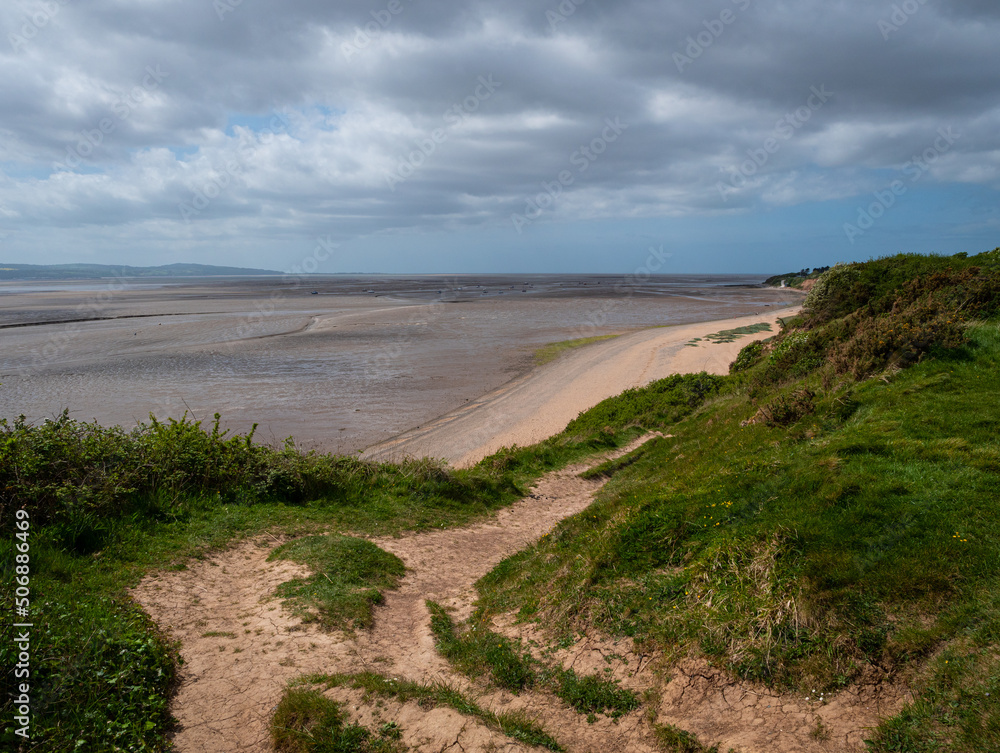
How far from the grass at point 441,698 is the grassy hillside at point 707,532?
588 mm

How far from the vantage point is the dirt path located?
4.59 m

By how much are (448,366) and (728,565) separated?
29010 millimetres

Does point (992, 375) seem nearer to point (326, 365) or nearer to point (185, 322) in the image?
point (326, 365)

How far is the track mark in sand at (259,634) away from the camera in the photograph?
16.8 feet

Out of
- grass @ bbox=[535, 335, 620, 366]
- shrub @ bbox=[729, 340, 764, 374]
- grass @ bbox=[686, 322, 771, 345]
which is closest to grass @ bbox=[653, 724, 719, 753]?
shrub @ bbox=[729, 340, 764, 374]

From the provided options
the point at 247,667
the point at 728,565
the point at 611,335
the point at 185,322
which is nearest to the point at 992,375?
the point at 728,565

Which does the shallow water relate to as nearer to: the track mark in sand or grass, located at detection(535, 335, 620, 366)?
grass, located at detection(535, 335, 620, 366)

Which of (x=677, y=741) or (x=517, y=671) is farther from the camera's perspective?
(x=517, y=671)

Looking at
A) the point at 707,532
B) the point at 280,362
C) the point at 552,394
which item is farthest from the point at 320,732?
the point at 280,362

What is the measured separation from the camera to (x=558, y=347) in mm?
40750

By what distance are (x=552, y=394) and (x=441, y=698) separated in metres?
21.4

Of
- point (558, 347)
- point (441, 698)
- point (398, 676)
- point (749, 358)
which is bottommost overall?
point (398, 676)

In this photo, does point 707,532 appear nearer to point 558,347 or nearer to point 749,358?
point 749,358

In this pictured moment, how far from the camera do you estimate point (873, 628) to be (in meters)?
4.80
